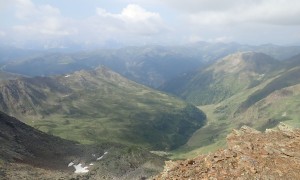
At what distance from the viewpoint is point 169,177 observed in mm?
49281

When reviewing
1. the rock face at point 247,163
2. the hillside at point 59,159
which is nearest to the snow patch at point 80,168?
the hillside at point 59,159

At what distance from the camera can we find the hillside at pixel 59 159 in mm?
120250

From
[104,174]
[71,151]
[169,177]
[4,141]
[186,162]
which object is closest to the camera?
[169,177]

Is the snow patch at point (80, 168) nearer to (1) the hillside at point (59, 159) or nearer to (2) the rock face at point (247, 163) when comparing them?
(1) the hillside at point (59, 159)

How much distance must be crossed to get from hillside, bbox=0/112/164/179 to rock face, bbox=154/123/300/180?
68.7 metres

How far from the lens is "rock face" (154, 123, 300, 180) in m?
45.9

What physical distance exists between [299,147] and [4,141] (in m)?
126

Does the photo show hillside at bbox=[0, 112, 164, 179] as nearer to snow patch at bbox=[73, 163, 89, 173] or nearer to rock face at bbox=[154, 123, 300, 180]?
snow patch at bbox=[73, 163, 89, 173]

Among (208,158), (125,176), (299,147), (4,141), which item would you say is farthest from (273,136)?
(4,141)

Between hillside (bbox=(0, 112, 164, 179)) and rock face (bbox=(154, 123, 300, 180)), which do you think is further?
hillside (bbox=(0, 112, 164, 179))

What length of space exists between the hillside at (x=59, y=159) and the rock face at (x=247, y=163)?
68.7 m

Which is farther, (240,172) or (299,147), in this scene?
(299,147)

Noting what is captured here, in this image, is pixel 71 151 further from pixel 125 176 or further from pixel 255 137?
pixel 255 137

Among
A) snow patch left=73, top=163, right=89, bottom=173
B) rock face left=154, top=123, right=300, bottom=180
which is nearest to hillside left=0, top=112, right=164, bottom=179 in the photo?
snow patch left=73, top=163, right=89, bottom=173
